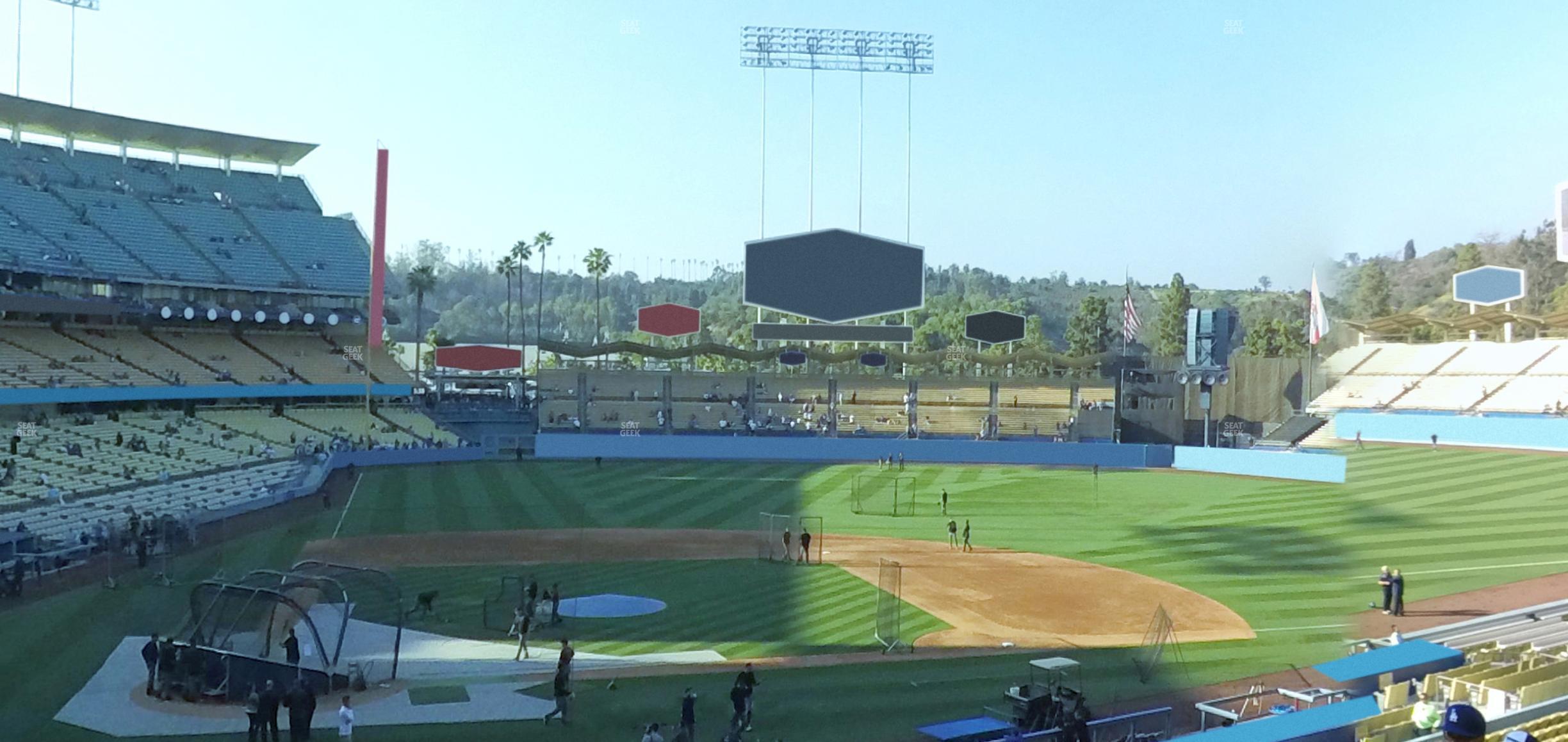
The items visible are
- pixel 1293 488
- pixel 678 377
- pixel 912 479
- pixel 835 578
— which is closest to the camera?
pixel 835 578

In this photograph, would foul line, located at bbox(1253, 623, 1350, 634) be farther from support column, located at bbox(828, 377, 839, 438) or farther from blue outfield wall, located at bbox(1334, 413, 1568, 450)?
support column, located at bbox(828, 377, 839, 438)

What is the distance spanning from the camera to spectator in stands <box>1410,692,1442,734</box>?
13.5 metres

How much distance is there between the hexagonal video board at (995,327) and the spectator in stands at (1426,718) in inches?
2489

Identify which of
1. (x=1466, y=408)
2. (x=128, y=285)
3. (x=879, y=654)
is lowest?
(x=879, y=654)

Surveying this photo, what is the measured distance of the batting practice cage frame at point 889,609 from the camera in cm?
2669

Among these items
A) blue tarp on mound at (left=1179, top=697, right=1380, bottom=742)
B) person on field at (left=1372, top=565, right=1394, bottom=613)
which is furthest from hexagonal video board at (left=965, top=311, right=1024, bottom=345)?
blue tarp on mound at (left=1179, top=697, right=1380, bottom=742)

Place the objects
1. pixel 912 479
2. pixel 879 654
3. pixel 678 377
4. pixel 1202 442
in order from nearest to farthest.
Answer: pixel 879 654
pixel 912 479
pixel 1202 442
pixel 678 377

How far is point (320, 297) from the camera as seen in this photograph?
75000 mm

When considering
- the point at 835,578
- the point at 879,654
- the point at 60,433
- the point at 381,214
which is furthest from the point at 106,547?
the point at 381,214

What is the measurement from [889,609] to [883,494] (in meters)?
25.4

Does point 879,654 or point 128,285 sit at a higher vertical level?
point 128,285

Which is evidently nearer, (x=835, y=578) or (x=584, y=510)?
(x=835, y=578)

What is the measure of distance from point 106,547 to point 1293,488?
47.4 m

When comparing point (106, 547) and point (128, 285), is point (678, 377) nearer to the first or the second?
point (128, 285)
